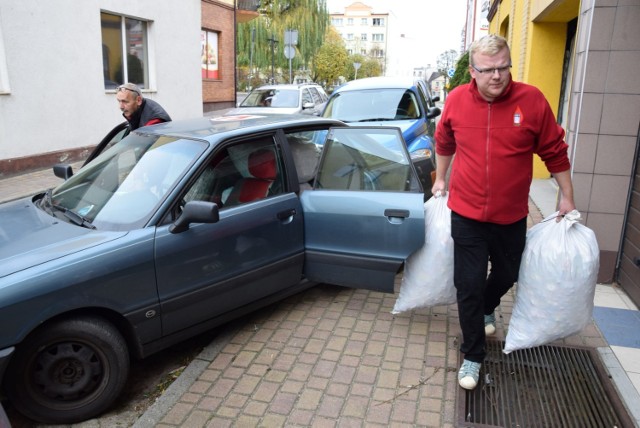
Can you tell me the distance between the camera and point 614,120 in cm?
446

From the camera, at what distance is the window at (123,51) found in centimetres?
1227

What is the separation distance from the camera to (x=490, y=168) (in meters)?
2.92

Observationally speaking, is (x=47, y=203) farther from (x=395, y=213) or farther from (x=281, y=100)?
(x=281, y=100)

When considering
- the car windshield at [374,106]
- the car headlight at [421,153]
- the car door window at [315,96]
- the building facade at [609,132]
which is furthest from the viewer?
the car door window at [315,96]

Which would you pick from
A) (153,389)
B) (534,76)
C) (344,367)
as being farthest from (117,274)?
(534,76)

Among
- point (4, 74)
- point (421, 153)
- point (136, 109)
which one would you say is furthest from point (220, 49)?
point (136, 109)

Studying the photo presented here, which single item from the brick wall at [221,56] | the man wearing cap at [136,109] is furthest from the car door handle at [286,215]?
the brick wall at [221,56]

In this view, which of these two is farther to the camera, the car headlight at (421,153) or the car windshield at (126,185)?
the car headlight at (421,153)

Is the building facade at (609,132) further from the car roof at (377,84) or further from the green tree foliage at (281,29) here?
the green tree foliage at (281,29)

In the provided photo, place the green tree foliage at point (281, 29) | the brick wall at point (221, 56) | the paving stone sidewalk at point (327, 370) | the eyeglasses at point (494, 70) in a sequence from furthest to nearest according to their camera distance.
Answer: the green tree foliage at point (281, 29) → the brick wall at point (221, 56) → the paving stone sidewalk at point (327, 370) → the eyeglasses at point (494, 70)

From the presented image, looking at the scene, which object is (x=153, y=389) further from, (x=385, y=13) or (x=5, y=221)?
(x=385, y=13)

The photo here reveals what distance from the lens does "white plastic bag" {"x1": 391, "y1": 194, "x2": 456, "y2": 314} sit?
3.48 metres

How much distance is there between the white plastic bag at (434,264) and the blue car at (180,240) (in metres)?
0.09

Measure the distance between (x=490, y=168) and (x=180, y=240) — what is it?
186 cm
